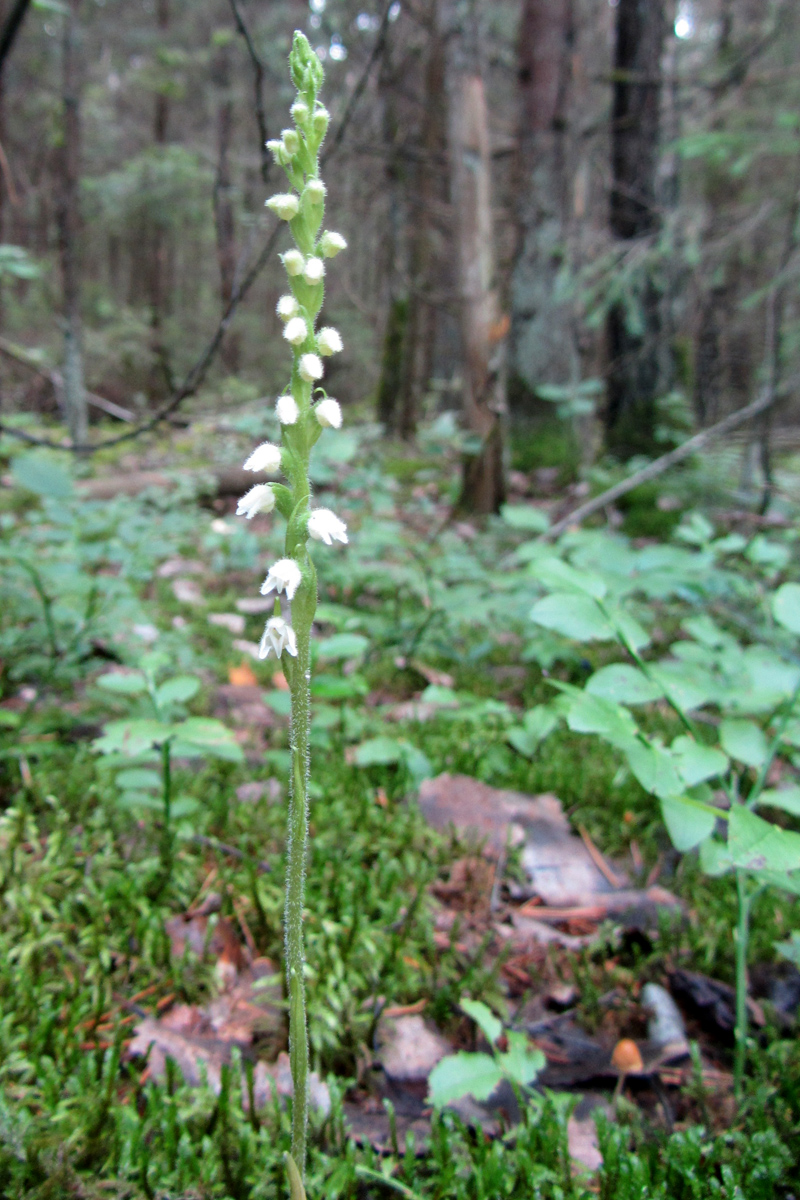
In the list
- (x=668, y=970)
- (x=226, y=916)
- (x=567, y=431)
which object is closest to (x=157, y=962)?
(x=226, y=916)

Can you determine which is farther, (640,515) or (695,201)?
(695,201)

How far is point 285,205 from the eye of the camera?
89 centimetres

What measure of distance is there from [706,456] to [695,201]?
1635 cm

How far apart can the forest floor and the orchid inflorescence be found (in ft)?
1.42

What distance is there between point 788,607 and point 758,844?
23.3 inches

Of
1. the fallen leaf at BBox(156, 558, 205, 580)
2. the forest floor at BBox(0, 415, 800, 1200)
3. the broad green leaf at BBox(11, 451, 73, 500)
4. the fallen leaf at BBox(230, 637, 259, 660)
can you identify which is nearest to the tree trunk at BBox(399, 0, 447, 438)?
the fallen leaf at BBox(156, 558, 205, 580)

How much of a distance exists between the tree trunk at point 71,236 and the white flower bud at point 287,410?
7694 millimetres

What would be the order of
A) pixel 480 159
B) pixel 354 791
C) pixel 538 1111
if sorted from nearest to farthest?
pixel 538 1111
pixel 354 791
pixel 480 159

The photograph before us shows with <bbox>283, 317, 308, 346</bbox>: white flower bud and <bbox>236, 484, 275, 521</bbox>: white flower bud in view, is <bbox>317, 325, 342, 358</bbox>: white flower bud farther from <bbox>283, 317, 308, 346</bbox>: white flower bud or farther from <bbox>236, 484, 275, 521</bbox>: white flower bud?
<bbox>236, 484, 275, 521</bbox>: white flower bud

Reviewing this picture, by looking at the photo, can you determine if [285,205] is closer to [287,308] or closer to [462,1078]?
[287,308]

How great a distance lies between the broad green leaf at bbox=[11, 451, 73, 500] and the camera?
2.11 m

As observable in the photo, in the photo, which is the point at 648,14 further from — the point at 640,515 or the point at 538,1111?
the point at 538,1111

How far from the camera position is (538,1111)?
1.32 meters

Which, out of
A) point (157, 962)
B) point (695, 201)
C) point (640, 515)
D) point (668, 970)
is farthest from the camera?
point (695, 201)
